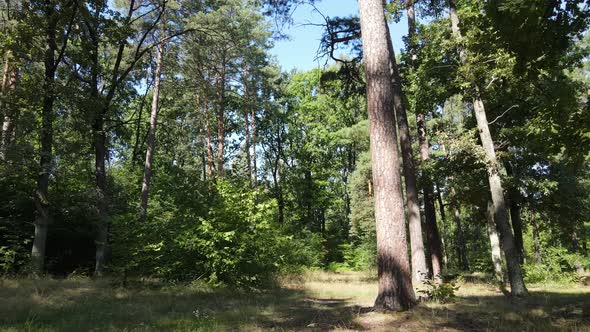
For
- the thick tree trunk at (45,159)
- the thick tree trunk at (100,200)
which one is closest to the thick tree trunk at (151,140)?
the thick tree trunk at (100,200)

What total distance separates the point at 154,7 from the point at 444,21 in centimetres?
1376

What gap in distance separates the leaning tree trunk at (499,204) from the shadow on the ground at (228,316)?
3096mm

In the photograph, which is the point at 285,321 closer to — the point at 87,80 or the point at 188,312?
the point at 188,312

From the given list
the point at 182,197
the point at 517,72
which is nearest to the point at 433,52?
the point at 517,72

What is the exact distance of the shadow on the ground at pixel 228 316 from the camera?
5.52 metres

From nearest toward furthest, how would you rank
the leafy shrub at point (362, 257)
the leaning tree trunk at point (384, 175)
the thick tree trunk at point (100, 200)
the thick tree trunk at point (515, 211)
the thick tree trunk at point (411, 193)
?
the leaning tree trunk at point (384, 175) < the thick tree trunk at point (411, 193) < the thick tree trunk at point (100, 200) < the thick tree trunk at point (515, 211) < the leafy shrub at point (362, 257)

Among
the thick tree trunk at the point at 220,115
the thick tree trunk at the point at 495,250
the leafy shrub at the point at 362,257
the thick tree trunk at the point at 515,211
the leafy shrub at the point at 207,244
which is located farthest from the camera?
the leafy shrub at the point at 362,257

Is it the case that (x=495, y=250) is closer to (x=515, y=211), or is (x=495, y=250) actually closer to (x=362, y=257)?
(x=515, y=211)

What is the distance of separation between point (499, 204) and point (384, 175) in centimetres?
641

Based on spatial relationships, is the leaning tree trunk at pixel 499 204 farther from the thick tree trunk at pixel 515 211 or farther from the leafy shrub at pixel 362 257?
the leafy shrub at pixel 362 257

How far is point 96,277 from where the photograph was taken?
1352 centimetres

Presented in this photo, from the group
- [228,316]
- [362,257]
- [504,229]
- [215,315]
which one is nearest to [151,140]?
[215,315]

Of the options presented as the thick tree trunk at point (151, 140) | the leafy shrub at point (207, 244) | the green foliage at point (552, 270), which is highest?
the thick tree trunk at point (151, 140)

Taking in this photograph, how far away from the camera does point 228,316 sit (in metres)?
7.25
